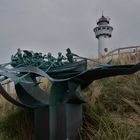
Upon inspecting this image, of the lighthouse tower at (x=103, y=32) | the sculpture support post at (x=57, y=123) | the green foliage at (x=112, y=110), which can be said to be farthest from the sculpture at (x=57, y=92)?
the lighthouse tower at (x=103, y=32)

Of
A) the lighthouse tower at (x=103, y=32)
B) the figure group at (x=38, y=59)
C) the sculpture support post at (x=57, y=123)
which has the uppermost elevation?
the lighthouse tower at (x=103, y=32)

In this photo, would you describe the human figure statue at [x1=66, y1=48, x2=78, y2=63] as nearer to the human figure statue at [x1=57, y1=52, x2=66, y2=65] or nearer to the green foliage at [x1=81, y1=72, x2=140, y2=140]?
the human figure statue at [x1=57, y1=52, x2=66, y2=65]

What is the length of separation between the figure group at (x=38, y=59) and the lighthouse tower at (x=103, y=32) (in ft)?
90.2

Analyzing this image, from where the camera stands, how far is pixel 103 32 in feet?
121

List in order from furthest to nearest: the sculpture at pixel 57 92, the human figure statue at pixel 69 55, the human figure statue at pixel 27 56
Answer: the human figure statue at pixel 27 56, the human figure statue at pixel 69 55, the sculpture at pixel 57 92

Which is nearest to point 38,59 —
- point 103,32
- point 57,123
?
point 57,123

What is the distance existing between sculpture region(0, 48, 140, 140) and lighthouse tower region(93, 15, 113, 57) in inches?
1088

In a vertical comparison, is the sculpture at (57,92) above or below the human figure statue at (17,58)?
below

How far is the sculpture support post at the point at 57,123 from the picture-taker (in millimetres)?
6105

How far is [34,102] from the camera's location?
21.2 ft

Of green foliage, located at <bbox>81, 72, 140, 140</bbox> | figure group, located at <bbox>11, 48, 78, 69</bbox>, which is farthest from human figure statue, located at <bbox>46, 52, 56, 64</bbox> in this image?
green foliage, located at <bbox>81, 72, 140, 140</bbox>

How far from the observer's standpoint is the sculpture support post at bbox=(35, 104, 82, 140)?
20.0 ft

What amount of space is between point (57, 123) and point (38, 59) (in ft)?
3.76

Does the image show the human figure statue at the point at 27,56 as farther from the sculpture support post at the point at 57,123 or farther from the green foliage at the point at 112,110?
the green foliage at the point at 112,110
